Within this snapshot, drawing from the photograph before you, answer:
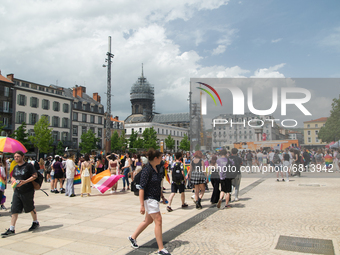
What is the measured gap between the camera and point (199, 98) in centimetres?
1499

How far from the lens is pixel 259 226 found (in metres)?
6.39

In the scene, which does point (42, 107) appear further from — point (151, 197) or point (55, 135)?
point (151, 197)

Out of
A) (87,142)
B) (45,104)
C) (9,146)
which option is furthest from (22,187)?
(87,142)

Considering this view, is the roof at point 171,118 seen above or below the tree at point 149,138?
above

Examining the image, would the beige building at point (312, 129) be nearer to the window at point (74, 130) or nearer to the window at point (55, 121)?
the window at point (55, 121)

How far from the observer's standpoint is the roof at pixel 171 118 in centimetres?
13795

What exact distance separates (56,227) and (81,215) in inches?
52.8

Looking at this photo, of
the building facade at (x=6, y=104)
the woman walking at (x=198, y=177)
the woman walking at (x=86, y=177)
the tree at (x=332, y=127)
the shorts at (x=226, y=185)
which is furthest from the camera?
the building facade at (x=6, y=104)

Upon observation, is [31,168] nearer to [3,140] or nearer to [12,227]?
[12,227]

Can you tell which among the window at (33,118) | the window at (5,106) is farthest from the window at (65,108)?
the window at (5,106)

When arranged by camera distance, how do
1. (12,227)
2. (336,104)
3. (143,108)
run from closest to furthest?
1. (12,227)
2. (336,104)
3. (143,108)

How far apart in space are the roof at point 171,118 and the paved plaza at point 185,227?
128 meters

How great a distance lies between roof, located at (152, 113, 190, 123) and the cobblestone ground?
127726 millimetres

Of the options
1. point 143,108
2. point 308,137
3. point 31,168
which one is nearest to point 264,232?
point 31,168
